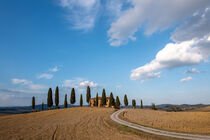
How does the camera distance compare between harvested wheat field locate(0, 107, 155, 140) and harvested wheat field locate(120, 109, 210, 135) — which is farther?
harvested wheat field locate(120, 109, 210, 135)

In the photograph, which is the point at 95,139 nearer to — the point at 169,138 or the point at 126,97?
the point at 169,138

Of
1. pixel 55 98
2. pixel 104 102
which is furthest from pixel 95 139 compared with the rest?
pixel 104 102

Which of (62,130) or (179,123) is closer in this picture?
(62,130)

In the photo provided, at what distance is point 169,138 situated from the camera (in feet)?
58.3

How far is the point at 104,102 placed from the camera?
247 ft

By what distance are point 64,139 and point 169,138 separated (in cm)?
1443

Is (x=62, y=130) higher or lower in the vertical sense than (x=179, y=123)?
higher

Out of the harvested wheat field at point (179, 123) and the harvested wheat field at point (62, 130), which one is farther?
the harvested wheat field at point (179, 123)

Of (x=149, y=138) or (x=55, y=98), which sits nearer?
(x=149, y=138)

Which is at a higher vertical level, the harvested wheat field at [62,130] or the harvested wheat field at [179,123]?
the harvested wheat field at [62,130]

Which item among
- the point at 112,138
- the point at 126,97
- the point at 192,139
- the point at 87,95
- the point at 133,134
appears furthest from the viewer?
the point at 126,97

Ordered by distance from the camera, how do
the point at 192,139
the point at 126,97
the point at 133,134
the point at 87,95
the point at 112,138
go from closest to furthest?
the point at 192,139 < the point at 112,138 < the point at 133,134 < the point at 87,95 < the point at 126,97

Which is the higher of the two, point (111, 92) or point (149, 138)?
point (111, 92)

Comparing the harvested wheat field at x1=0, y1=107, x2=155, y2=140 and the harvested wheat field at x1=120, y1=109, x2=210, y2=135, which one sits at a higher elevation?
the harvested wheat field at x1=0, y1=107, x2=155, y2=140
